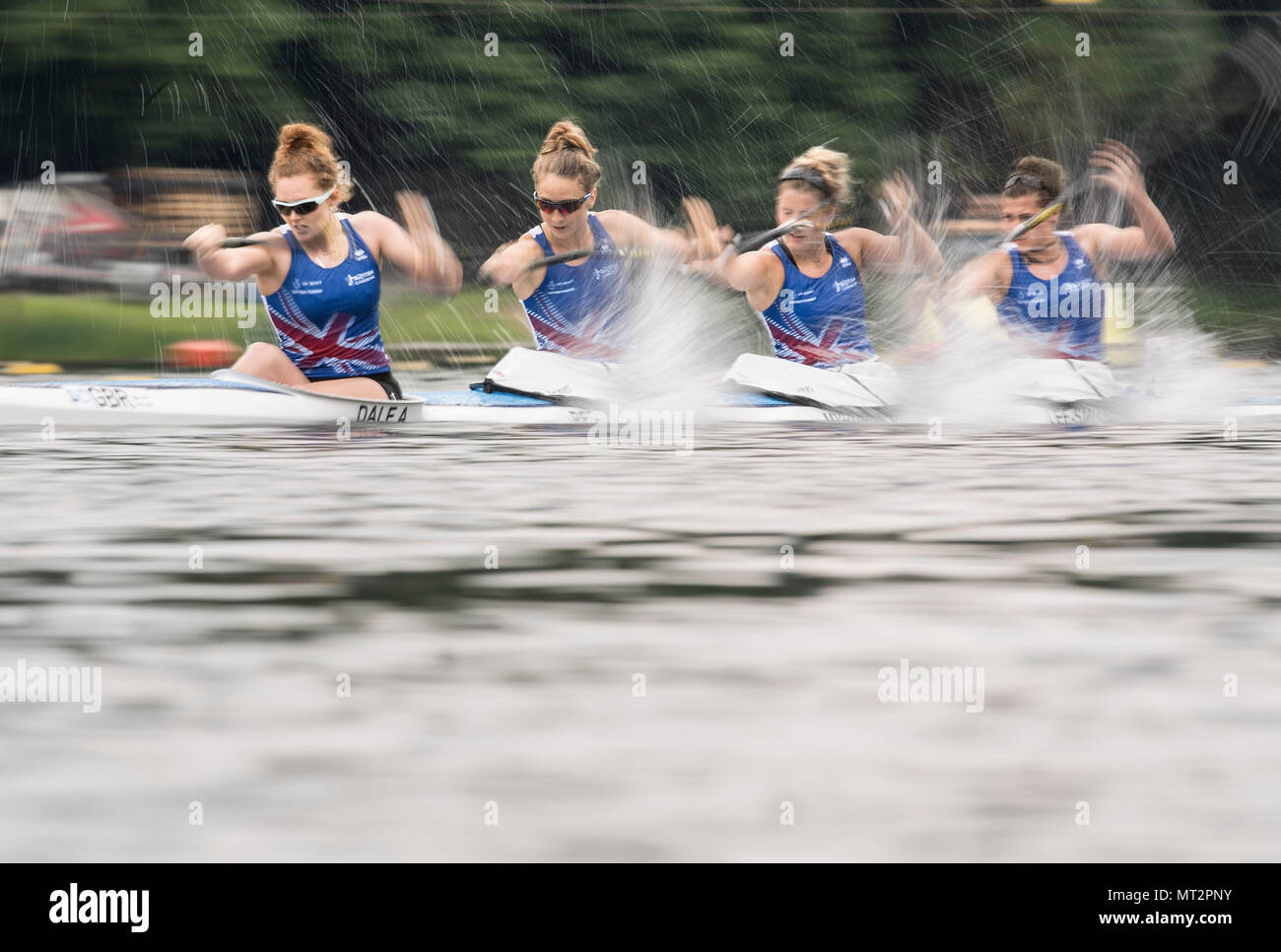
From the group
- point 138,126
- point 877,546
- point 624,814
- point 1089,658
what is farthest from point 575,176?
point 138,126

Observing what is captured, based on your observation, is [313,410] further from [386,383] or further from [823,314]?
[823,314]

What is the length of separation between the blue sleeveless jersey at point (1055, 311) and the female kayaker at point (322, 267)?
116 inches

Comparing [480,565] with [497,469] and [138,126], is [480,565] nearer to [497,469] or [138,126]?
[497,469]

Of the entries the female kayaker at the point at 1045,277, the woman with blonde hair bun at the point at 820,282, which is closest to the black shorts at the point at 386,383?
the woman with blonde hair bun at the point at 820,282

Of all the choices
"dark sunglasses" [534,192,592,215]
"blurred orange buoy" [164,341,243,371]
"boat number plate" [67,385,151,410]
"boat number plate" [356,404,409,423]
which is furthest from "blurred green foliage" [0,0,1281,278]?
"boat number plate" [356,404,409,423]

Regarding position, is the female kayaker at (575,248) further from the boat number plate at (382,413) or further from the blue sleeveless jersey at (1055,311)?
the blue sleeveless jersey at (1055,311)

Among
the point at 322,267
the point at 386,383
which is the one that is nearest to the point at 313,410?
the point at 386,383

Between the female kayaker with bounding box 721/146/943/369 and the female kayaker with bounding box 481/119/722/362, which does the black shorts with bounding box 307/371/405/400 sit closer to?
the female kayaker with bounding box 481/119/722/362

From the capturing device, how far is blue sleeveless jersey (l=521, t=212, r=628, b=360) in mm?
10133

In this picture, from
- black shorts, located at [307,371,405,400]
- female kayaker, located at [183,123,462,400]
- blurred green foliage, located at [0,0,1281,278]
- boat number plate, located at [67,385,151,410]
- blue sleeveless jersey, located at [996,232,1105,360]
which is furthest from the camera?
blurred green foliage, located at [0,0,1281,278]

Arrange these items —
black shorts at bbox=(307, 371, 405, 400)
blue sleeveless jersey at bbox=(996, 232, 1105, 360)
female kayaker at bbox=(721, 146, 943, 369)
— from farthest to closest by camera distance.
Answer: blue sleeveless jersey at bbox=(996, 232, 1105, 360) → female kayaker at bbox=(721, 146, 943, 369) → black shorts at bbox=(307, 371, 405, 400)

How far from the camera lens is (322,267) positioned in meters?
9.47

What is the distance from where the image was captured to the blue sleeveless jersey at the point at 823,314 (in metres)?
10.3

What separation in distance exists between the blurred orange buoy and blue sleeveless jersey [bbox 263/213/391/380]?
7.52m
